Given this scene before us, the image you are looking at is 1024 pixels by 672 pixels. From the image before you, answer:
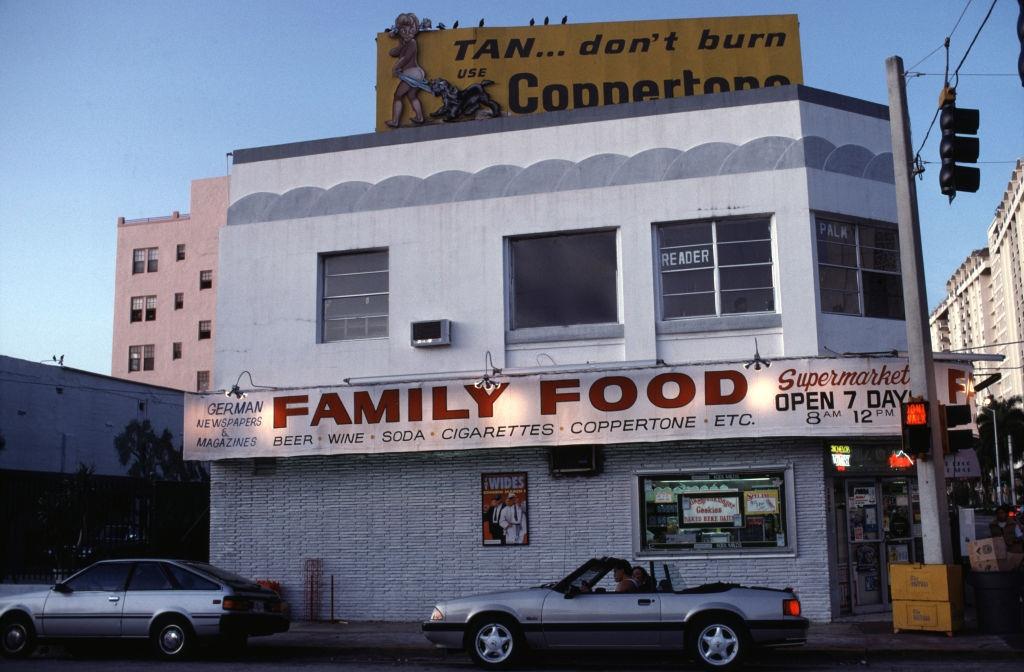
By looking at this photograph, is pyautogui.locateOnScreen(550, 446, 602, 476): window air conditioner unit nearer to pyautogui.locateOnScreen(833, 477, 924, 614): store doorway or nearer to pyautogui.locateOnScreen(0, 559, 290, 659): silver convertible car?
pyautogui.locateOnScreen(833, 477, 924, 614): store doorway

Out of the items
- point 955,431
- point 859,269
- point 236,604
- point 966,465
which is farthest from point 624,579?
point 966,465

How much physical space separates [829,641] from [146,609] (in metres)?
9.03

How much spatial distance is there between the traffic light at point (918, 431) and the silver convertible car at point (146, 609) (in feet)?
29.0

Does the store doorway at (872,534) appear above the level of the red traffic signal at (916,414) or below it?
below

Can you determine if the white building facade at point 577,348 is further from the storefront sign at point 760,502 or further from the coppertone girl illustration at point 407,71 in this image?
the coppertone girl illustration at point 407,71

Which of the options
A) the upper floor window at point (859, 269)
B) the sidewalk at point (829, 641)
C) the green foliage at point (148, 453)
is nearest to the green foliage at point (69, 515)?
the sidewalk at point (829, 641)

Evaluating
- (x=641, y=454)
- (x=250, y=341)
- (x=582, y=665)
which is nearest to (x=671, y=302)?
(x=641, y=454)

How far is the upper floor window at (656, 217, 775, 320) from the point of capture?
16438mm

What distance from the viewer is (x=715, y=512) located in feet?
52.9

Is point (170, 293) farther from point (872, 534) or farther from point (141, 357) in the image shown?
point (872, 534)

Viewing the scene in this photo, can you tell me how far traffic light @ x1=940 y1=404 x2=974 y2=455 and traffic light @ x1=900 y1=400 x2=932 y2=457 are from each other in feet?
1.55

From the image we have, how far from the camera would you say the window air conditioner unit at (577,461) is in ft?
54.0

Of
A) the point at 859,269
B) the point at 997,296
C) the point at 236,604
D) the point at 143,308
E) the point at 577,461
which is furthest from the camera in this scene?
the point at 997,296

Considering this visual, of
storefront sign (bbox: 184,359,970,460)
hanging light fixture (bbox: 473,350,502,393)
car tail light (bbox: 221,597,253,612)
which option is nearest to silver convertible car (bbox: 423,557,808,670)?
car tail light (bbox: 221,597,253,612)
